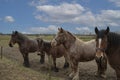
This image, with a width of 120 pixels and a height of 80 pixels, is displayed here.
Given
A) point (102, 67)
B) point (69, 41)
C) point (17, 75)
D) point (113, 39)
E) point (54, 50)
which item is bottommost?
point (17, 75)

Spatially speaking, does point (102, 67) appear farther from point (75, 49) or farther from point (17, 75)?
point (17, 75)

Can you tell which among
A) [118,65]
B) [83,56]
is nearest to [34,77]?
[83,56]

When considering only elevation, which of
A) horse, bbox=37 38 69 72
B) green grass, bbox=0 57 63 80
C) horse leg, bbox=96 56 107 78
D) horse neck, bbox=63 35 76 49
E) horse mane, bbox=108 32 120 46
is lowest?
green grass, bbox=0 57 63 80

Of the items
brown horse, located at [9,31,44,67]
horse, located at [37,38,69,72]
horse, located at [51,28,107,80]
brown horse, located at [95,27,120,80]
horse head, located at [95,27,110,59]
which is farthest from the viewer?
brown horse, located at [9,31,44,67]

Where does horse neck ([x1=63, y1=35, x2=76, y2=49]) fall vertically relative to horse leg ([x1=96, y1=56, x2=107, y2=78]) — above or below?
above

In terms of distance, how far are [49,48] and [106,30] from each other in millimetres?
7850

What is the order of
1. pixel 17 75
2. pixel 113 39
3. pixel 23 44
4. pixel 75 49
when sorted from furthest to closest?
pixel 23 44 → pixel 17 75 → pixel 75 49 → pixel 113 39

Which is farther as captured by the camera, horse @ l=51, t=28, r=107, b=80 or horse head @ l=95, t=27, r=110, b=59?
horse @ l=51, t=28, r=107, b=80

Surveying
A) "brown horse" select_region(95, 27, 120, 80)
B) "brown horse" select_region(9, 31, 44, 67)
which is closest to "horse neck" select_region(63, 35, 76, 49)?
"brown horse" select_region(95, 27, 120, 80)

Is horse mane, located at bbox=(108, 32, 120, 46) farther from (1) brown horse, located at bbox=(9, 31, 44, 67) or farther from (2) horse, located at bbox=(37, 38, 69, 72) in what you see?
(1) brown horse, located at bbox=(9, 31, 44, 67)

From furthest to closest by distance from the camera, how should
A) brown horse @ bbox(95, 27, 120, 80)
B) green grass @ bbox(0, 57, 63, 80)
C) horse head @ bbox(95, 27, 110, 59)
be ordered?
green grass @ bbox(0, 57, 63, 80), brown horse @ bbox(95, 27, 120, 80), horse head @ bbox(95, 27, 110, 59)

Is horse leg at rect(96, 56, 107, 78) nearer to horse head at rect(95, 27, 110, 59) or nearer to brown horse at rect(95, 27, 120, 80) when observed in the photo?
brown horse at rect(95, 27, 120, 80)

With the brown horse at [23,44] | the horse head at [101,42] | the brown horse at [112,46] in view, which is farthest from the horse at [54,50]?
the horse head at [101,42]

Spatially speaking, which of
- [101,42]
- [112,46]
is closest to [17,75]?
[112,46]
